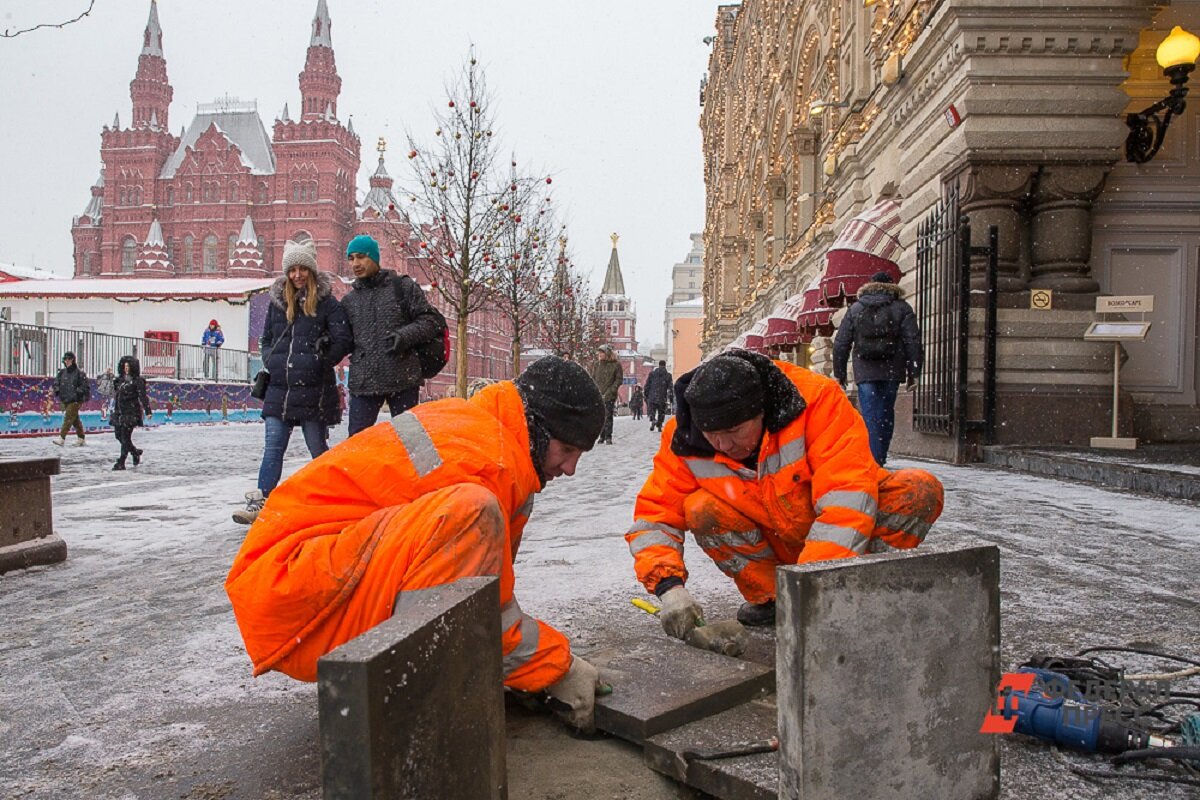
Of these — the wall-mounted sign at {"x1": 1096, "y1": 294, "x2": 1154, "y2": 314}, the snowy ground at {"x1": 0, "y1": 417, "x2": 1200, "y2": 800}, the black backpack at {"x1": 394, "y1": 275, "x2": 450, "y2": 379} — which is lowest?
the snowy ground at {"x1": 0, "y1": 417, "x2": 1200, "y2": 800}

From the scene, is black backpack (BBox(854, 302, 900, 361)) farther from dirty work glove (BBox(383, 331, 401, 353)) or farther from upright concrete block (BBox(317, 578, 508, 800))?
upright concrete block (BBox(317, 578, 508, 800))

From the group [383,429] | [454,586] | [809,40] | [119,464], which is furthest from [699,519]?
[809,40]

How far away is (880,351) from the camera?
8031mm

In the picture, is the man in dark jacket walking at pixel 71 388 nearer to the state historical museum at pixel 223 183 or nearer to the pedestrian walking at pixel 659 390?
the pedestrian walking at pixel 659 390

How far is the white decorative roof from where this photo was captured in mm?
73562

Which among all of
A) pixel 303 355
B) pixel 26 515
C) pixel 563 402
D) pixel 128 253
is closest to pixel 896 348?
pixel 303 355

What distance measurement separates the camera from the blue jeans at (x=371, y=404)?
19.8 ft

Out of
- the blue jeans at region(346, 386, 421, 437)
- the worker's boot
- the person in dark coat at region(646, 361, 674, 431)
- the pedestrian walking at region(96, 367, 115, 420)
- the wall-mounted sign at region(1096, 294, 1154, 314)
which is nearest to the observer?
the worker's boot

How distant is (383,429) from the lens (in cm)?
231

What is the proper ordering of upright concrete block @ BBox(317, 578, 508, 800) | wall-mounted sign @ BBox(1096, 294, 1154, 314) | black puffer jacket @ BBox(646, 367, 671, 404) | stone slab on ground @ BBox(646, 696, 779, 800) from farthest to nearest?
1. black puffer jacket @ BBox(646, 367, 671, 404)
2. wall-mounted sign @ BBox(1096, 294, 1154, 314)
3. stone slab on ground @ BBox(646, 696, 779, 800)
4. upright concrete block @ BBox(317, 578, 508, 800)

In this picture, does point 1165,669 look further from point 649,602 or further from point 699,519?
point 649,602

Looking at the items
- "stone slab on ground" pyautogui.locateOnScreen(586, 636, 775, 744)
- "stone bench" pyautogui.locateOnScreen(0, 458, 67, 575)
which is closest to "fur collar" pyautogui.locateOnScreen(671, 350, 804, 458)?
"stone slab on ground" pyautogui.locateOnScreen(586, 636, 775, 744)

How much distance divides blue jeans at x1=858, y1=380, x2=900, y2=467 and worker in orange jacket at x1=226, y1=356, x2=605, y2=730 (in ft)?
20.5

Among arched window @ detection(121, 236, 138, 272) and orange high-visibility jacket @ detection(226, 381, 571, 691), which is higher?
arched window @ detection(121, 236, 138, 272)
